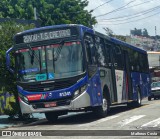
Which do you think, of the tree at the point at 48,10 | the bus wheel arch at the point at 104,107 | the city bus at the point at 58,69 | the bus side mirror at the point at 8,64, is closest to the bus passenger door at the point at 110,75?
the bus wheel arch at the point at 104,107

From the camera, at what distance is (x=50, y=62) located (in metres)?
15.1

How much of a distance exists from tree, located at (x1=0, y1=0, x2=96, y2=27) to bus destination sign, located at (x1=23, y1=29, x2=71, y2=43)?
1091 inches

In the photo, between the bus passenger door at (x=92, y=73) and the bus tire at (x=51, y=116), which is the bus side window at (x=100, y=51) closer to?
the bus passenger door at (x=92, y=73)

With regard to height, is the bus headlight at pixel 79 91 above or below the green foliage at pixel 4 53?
below

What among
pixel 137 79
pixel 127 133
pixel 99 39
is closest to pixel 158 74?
pixel 137 79

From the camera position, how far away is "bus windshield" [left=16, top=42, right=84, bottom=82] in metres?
14.9

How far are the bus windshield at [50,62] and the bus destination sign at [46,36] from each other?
0.32 meters

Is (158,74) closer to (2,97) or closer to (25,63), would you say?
(2,97)

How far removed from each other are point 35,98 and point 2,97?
664 cm

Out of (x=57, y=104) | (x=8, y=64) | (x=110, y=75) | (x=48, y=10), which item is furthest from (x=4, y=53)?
(x=48, y=10)

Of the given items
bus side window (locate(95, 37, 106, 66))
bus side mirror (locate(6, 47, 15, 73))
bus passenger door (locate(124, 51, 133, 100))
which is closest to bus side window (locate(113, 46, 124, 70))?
bus passenger door (locate(124, 51, 133, 100))

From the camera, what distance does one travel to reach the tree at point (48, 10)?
144 feet

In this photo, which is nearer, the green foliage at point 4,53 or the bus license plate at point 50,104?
the bus license plate at point 50,104

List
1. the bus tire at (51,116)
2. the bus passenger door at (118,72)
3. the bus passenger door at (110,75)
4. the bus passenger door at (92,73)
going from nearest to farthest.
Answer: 1. the bus passenger door at (92,73)
2. the bus tire at (51,116)
3. the bus passenger door at (110,75)
4. the bus passenger door at (118,72)
